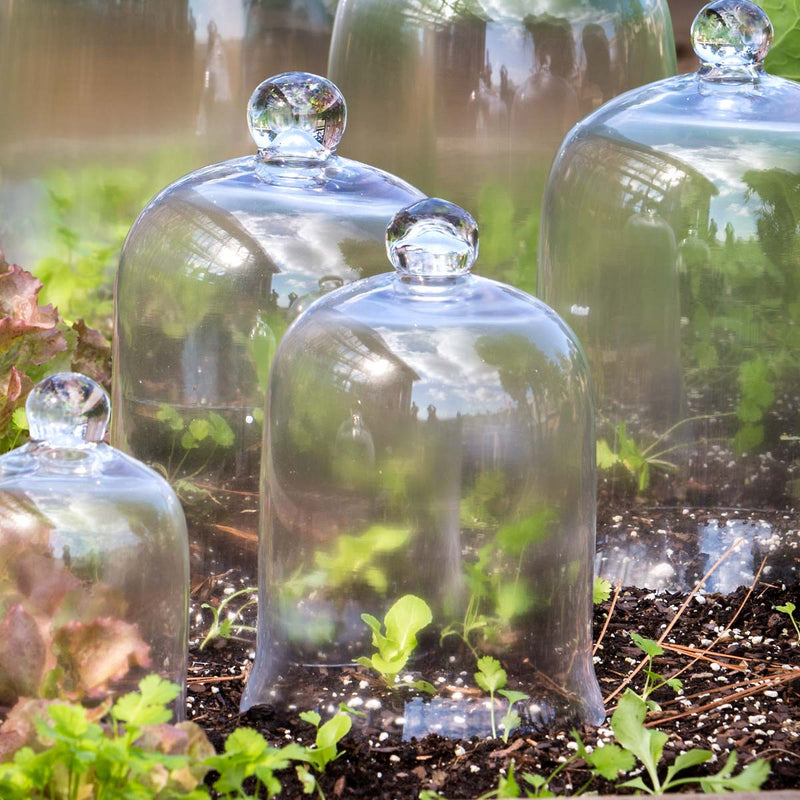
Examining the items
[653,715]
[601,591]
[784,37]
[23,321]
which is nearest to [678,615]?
[601,591]

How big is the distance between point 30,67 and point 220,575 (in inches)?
45.8

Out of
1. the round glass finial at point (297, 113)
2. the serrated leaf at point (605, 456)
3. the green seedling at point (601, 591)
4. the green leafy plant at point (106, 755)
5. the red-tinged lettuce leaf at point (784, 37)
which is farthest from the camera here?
the red-tinged lettuce leaf at point (784, 37)

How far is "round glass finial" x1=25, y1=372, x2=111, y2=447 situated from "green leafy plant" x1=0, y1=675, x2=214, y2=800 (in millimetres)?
248

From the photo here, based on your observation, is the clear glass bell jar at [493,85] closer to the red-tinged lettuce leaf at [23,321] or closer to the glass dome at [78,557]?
the red-tinged lettuce leaf at [23,321]

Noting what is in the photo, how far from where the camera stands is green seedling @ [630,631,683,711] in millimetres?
1546

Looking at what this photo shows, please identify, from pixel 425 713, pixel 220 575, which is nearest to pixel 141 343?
pixel 220 575

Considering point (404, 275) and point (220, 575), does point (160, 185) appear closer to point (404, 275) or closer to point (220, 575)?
point (220, 575)

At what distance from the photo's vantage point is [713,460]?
6.43 ft

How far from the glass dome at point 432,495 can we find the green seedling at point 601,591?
326 mm

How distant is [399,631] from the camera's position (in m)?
1.41

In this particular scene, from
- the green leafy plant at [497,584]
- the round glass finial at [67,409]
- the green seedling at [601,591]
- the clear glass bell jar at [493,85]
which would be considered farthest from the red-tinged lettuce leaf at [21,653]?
the clear glass bell jar at [493,85]

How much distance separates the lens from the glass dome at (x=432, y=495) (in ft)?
4.67

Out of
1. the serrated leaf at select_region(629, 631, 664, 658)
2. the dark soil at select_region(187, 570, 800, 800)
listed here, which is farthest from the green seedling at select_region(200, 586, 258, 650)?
the serrated leaf at select_region(629, 631, 664, 658)

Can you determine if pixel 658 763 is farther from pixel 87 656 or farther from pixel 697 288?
pixel 697 288
